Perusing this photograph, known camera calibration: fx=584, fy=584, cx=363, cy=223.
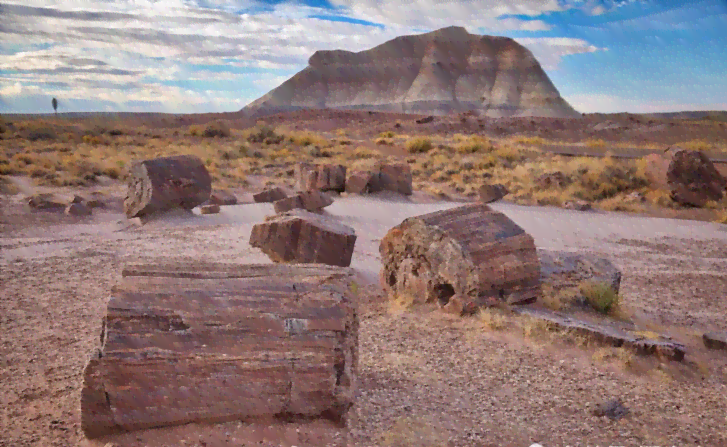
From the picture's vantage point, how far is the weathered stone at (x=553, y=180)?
1948 centimetres

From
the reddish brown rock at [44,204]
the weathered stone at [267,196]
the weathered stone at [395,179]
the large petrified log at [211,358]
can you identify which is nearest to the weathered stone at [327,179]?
the weathered stone at [395,179]

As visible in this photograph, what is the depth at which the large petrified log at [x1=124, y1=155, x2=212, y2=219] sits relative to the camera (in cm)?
1279

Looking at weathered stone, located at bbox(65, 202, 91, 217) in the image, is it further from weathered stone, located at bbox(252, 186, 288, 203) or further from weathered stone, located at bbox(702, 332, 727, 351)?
weathered stone, located at bbox(702, 332, 727, 351)

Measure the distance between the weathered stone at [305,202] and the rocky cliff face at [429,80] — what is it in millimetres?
75035

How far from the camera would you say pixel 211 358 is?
3422 millimetres

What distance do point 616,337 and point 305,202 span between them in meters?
8.39

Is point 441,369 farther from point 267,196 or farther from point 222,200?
point 222,200

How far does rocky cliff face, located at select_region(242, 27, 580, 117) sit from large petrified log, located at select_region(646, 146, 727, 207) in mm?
68661

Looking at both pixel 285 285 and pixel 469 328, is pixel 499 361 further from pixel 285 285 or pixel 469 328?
pixel 285 285

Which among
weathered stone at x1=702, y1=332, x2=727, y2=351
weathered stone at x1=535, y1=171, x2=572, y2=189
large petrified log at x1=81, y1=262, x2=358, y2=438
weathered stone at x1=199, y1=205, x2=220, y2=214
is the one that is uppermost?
large petrified log at x1=81, y1=262, x2=358, y2=438

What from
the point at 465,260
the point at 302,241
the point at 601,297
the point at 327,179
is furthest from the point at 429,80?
the point at 465,260

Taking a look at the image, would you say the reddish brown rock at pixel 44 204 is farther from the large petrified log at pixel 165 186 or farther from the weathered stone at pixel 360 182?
the weathered stone at pixel 360 182

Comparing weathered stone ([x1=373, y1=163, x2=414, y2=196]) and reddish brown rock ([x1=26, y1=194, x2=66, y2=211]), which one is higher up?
weathered stone ([x1=373, y1=163, x2=414, y2=196])

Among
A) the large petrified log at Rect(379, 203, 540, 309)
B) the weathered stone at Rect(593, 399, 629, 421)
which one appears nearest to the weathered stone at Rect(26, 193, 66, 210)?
the large petrified log at Rect(379, 203, 540, 309)
